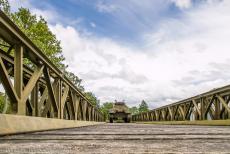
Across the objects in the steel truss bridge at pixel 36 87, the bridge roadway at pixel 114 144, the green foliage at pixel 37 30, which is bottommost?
the bridge roadway at pixel 114 144

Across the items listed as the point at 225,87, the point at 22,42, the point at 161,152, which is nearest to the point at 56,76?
the point at 22,42

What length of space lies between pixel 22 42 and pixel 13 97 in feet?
2.74

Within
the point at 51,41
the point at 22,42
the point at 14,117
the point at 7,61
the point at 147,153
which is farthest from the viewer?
the point at 51,41

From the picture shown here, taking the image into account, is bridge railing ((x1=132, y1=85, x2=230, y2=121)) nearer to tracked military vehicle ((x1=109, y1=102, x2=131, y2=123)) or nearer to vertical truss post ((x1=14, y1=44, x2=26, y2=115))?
vertical truss post ((x1=14, y1=44, x2=26, y2=115))

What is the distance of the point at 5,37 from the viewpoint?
4.62 meters

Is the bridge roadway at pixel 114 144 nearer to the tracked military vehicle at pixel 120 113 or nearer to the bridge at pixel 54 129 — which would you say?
the bridge at pixel 54 129

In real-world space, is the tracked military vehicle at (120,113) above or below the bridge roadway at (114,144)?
above

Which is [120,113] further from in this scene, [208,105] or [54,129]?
[54,129]

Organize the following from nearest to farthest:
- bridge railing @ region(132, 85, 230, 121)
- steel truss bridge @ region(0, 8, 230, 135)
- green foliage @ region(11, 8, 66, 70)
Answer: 1. steel truss bridge @ region(0, 8, 230, 135)
2. bridge railing @ region(132, 85, 230, 121)
3. green foliage @ region(11, 8, 66, 70)

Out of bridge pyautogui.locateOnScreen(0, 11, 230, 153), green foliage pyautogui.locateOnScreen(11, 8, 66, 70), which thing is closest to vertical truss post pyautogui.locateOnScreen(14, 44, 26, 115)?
bridge pyautogui.locateOnScreen(0, 11, 230, 153)

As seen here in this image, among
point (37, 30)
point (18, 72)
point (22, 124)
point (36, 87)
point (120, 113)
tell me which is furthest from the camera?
point (120, 113)

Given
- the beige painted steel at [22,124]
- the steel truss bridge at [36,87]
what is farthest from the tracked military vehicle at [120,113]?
the beige painted steel at [22,124]

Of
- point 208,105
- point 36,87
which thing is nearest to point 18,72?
point 36,87

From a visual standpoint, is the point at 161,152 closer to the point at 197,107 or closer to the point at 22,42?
the point at 22,42
